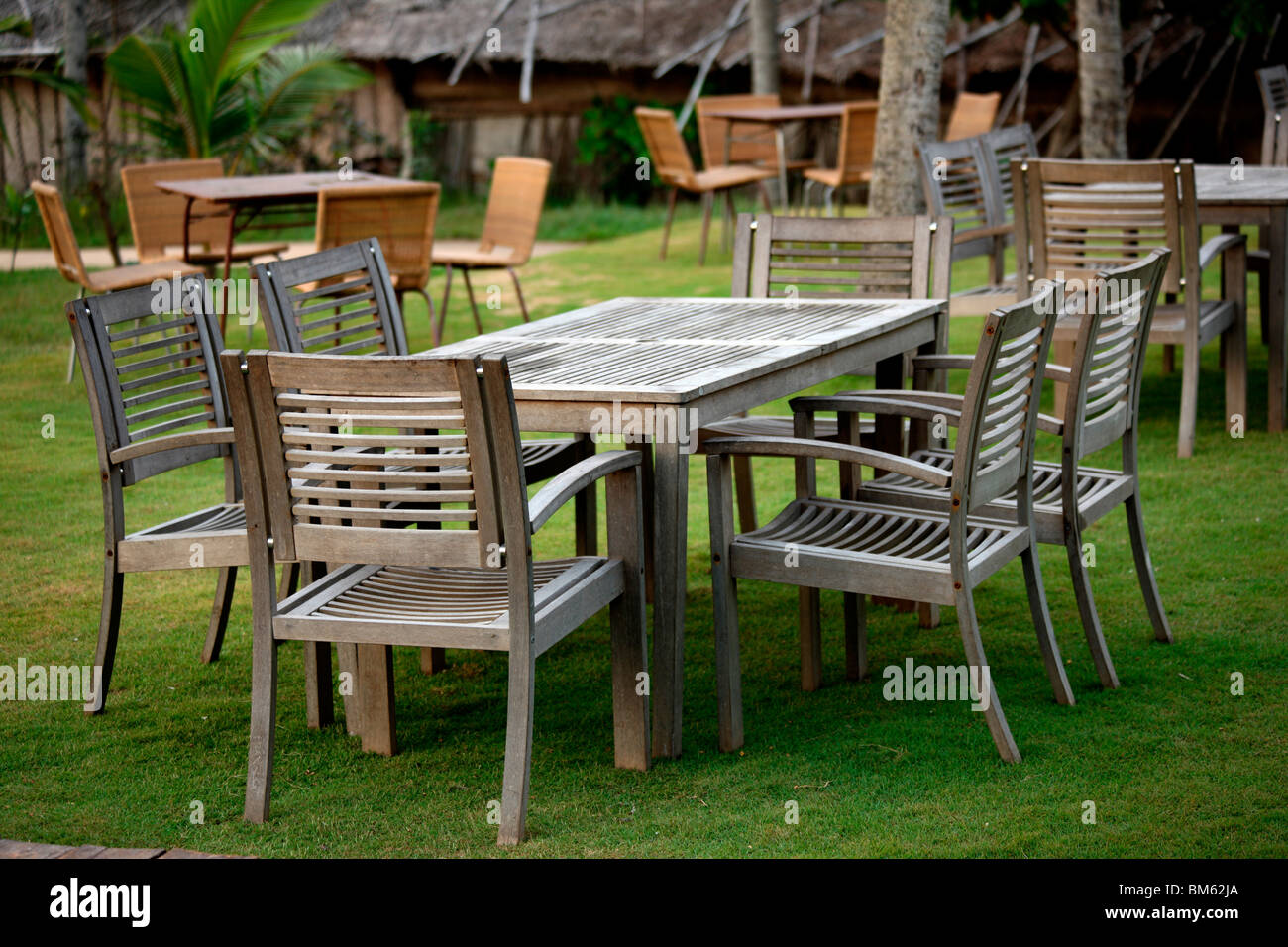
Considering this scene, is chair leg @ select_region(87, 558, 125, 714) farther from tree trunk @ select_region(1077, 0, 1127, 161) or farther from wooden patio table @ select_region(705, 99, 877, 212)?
wooden patio table @ select_region(705, 99, 877, 212)

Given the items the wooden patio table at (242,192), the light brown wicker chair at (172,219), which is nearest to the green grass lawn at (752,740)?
the wooden patio table at (242,192)

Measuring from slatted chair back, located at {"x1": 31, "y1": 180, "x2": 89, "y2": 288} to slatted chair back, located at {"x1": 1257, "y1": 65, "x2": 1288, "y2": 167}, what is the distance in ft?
21.4

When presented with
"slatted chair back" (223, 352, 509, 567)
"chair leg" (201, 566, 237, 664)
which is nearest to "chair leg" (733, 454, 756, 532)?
"chair leg" (201, 566, 237, 664)

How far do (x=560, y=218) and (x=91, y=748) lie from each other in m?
11.9

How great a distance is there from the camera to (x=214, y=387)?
13.8 feet

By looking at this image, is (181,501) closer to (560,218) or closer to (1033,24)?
(560,218)

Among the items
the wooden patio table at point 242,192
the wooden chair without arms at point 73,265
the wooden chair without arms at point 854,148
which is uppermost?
the wooden chair without arms at point 854,148

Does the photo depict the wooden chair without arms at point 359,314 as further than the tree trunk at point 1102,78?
No

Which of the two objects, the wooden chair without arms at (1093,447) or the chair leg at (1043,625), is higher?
the wooden chair without arms at (1093,447)

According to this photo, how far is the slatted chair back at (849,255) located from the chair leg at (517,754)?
2.20 m

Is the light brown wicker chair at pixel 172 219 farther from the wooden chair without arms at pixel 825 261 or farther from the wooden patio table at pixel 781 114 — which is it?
the wooden patio table at pixel 781 114

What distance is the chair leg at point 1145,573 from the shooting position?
13.7 ft

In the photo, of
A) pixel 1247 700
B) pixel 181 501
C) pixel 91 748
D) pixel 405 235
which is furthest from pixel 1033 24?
pixel 91 748

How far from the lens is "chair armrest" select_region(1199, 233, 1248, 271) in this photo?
6000mm
